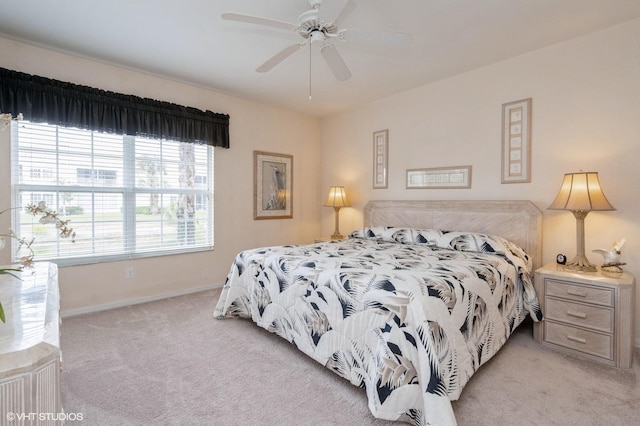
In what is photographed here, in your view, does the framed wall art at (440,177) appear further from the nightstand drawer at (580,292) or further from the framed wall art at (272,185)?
the framed wall art at (272,185)

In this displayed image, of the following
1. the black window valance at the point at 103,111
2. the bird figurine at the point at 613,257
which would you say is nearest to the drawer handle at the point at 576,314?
the bird figurine at the point at 613,257

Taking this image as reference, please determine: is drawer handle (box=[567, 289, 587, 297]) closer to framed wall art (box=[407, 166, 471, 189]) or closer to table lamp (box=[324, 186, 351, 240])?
framed wall art (box=[407, 166, 471, 189])

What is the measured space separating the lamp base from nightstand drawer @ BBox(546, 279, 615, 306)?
0.69ft

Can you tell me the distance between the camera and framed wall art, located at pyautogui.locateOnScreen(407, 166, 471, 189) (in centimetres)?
350

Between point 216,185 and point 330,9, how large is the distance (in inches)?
111

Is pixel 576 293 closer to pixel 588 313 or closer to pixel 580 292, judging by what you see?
pixel 580 292

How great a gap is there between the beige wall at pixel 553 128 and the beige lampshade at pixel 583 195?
0.95ft

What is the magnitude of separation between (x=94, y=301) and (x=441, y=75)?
448 centimetres

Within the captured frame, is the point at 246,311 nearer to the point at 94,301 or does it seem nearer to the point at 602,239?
the point at 94,301

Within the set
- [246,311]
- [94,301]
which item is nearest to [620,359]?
[246,311]

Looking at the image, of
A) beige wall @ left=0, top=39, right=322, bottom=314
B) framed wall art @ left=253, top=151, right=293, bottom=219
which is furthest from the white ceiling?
framed wall art @ left=253, top=151, right=293, bottom=219

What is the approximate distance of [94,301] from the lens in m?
3.21

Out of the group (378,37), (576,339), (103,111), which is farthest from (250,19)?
Answer: (576,339)

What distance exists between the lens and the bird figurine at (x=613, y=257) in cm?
238
